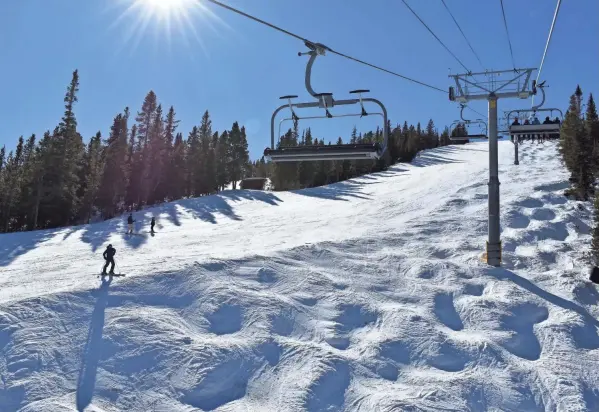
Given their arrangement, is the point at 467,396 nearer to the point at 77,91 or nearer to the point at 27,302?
the point at 27,302

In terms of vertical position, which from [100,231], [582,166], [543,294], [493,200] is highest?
[582,166]

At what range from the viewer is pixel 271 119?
408 inches

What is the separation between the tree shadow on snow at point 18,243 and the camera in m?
20.2

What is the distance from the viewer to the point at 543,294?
43.3 ft

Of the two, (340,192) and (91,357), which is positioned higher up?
(340,192)

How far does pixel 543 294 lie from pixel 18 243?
82.7 ft

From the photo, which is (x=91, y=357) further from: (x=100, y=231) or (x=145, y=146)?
(x=145, y=146)

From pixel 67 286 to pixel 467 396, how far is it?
399 inches

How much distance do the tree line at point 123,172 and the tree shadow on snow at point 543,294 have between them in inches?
1270

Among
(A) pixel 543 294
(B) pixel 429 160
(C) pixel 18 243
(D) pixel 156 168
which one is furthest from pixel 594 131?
(B) pixel 429 160

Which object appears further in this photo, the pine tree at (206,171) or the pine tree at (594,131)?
the pine tree at (206,171)

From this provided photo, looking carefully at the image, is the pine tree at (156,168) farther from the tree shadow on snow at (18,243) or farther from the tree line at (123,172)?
the tree shadow on snow at (18,243)

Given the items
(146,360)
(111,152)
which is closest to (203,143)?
(111,152)

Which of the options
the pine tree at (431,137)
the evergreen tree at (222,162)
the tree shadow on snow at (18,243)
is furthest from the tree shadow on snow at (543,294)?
the pine tree at (431,137)
